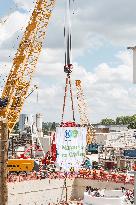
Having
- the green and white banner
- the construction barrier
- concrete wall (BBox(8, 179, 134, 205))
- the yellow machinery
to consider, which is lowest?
concrete wall (BBox(8, 179, 134, 205))

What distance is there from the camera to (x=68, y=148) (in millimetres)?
33219

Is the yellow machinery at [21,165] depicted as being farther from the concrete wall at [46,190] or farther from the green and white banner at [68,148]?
the green and white banner at [68,148]

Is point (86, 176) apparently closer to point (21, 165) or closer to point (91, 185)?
point (91, 185)

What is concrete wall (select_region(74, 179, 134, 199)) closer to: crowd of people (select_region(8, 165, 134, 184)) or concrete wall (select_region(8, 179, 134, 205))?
concrete wall (select_region(8, 179, 134, 205))

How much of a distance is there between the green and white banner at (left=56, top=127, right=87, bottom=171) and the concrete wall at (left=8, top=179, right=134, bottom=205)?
20.0 metres

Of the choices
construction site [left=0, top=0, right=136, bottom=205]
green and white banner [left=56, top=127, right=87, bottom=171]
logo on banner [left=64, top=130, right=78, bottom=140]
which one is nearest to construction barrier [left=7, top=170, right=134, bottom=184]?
construction site [left=0, top=0, right=136, bottom=205]

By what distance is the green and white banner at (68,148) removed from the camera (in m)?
33.1

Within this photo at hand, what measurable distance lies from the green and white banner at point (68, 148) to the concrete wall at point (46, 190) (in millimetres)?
19962

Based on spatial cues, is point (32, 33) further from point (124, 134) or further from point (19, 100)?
point (124, 134)

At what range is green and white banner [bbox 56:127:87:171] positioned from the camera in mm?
33062

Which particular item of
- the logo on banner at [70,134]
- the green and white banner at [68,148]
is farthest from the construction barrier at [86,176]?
the logo on banner at [70,134]

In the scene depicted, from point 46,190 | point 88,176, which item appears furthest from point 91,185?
point 46,190

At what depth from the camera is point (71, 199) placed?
2291 inches

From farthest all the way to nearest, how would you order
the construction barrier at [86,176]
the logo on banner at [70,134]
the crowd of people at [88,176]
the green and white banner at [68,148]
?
the crowd of people at [88,176]
the construction barrier at [86,176]
the logo on banner at [70,134]
the green and white banner at [68,148]
